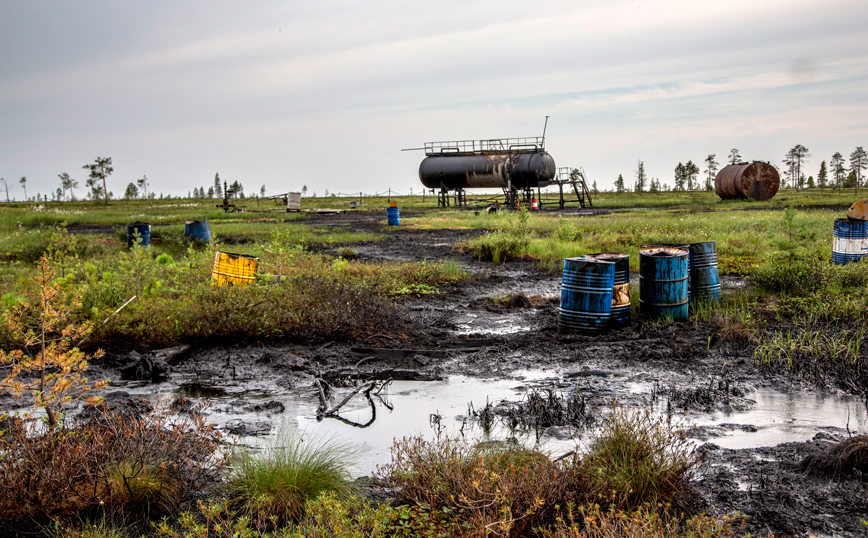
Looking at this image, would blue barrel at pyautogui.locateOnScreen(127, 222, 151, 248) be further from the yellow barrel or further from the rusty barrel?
the rusty barrel

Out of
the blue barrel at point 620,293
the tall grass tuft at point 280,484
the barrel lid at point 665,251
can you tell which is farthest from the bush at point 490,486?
the barrel lid at point 665,251

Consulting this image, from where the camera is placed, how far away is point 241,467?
11.9 ft

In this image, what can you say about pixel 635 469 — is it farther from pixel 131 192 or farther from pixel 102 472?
pixel 131 192

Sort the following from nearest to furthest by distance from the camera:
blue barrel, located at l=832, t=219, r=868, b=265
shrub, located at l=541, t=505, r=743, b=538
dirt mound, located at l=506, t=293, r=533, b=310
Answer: shrub, located at l=541, t=505, r=743, b=538 → dirt mound, located at l=506, t=293, r=533, b=310 → blue barrel, located at l=832, t=219, r=868, b=265

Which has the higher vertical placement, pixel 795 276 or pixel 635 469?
pixel 795 276

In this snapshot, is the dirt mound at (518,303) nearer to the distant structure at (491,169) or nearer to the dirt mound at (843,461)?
the dirt mound at (843,461)

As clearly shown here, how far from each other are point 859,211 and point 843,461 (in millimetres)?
8275

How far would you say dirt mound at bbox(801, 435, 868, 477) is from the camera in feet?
12.2

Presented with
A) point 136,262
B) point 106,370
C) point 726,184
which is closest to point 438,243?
point 136,262

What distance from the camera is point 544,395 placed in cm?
535

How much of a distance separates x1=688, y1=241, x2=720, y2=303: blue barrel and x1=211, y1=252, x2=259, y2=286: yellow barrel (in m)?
5.82

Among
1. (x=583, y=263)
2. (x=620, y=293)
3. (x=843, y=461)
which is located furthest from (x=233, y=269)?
(x=843, y=461)

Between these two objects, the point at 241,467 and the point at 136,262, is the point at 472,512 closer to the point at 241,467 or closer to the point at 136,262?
the point at 241,467

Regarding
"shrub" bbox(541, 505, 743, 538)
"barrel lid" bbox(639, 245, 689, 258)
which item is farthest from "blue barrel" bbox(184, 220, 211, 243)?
"shrub" bbox(541, 505, 743, 538)
